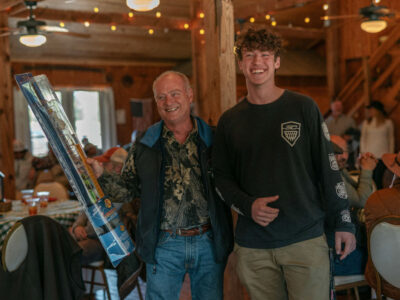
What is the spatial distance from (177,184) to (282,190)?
1.73ft

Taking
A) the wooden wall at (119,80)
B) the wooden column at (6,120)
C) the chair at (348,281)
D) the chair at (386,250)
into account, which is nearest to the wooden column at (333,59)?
the wooden wall at (119,80)

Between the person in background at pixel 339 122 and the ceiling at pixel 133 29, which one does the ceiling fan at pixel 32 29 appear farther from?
the person in background at pixel 339 122

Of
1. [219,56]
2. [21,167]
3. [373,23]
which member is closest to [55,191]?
[21,167]

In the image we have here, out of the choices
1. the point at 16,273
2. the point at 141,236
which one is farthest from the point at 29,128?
the point at 141,236

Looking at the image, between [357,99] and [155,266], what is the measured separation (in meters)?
8.02

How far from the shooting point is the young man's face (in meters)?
1.99

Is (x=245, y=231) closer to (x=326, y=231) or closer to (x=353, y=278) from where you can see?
(x=326, y=231)

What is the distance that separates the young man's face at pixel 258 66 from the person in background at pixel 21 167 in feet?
17.2

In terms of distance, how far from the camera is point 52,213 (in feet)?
13.1

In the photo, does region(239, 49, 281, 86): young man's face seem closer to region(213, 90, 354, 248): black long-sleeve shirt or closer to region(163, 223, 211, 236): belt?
region(213, 90, 354, 248): black long-sleeve shirt

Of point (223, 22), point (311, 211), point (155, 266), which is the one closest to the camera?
point (311, 211)

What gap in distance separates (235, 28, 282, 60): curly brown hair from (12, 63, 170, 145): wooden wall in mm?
8304

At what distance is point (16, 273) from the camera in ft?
8.68

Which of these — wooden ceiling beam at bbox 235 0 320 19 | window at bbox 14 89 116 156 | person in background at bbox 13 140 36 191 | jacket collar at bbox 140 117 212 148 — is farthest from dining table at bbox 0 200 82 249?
window at bbox 14 89 116 156
